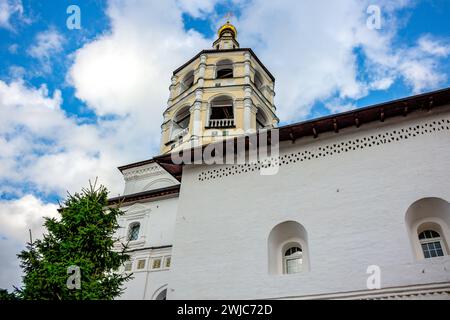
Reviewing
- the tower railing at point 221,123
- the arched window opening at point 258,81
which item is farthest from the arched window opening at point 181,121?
the arched window opening at point 258,81

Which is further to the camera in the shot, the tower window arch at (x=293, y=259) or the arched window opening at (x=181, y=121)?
the arched window opening at (x=181, y=121)

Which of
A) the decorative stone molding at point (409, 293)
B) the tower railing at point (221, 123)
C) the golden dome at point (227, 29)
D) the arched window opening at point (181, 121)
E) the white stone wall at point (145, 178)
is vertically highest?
the golden dome at point (227, 29)

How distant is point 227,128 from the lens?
18828 millimetres

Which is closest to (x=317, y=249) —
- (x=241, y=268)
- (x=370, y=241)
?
(x=370, y=241)

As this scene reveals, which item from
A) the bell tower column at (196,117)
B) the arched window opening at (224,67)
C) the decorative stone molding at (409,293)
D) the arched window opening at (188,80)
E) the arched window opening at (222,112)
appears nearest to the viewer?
the decorative stone molding at (409,293)

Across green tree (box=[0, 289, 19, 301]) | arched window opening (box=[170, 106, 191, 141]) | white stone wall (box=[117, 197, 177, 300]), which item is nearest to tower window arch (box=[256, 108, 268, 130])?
arched window opening (box=[170, 106, 191, 141])

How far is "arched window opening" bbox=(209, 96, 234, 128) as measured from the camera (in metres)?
19.2

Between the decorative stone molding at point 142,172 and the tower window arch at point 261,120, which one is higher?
the tower window arch at point 261,120

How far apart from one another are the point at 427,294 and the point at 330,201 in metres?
3.01

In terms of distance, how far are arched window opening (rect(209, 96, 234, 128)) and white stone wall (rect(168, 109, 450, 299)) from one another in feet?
24.4

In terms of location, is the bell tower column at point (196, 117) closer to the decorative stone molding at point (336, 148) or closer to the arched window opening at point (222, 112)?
the arched window opening at point (222, 112)

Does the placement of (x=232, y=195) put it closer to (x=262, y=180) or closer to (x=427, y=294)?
(x=262, y=180)

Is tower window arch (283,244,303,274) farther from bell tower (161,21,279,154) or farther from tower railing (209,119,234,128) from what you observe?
tower railing (209,119,234,128)

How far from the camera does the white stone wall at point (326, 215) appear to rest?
349 inches
